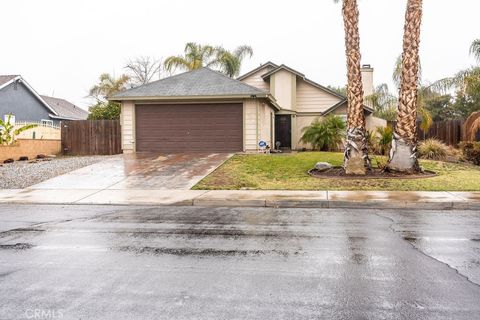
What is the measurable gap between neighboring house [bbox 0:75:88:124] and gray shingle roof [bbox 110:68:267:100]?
15.0 metres

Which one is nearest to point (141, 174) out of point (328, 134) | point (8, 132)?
point (8, 132)

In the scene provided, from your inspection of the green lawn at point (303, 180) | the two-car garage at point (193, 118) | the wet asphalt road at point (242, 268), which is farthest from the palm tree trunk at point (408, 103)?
the two-car garage at point (193, 118)

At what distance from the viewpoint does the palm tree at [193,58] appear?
3659 centimetres

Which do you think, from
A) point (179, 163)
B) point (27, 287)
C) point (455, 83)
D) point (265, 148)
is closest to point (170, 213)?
point (27, 287)

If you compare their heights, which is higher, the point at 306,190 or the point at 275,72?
the point at 275,72

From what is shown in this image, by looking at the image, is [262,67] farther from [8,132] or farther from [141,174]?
[141,174]

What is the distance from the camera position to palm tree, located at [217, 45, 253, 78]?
37.3 meters

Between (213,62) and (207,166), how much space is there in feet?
74.3

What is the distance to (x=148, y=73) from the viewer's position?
1885 inches

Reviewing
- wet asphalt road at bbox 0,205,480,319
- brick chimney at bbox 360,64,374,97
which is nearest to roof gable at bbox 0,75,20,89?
brick chimney at bbox 360,64,374,97

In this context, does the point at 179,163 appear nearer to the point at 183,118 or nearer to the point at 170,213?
the point at 183,118

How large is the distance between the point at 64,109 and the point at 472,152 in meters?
36.6

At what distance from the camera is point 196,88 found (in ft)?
74.7

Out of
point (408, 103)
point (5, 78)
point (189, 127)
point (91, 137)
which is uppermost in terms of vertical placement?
point (5, 78)
